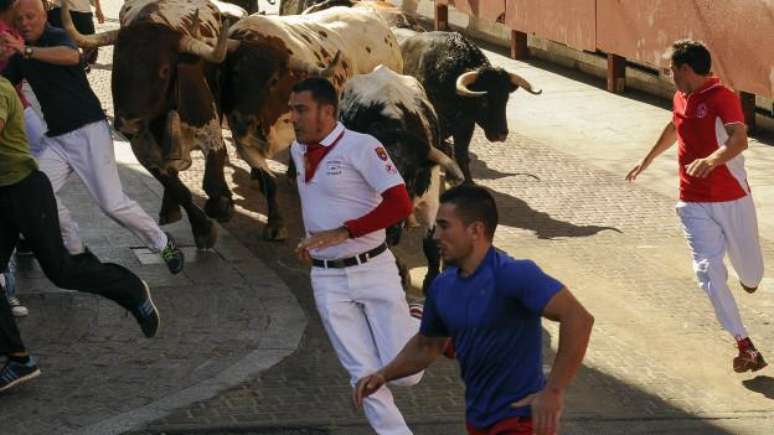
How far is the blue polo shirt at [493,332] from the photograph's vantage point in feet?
19.6

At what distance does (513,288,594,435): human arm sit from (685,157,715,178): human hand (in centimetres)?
393

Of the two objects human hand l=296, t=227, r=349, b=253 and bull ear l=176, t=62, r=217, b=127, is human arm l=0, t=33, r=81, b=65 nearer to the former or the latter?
bull ear l=176, t=62, r=217, b=127

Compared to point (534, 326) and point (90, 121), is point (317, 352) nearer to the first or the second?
point (90, 121)

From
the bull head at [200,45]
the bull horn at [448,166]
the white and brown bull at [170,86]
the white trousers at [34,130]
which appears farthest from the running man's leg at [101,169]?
the bull horn at [448,166]

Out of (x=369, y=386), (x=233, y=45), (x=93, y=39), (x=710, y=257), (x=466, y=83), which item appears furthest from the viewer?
(x=466, y=83)

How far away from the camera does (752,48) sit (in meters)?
16.2

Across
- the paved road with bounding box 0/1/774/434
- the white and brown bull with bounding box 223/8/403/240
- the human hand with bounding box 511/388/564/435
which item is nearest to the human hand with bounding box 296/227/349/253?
the paved road with bounding box 0/1/774/434

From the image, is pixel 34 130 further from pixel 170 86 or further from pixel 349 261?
pixel 349 261

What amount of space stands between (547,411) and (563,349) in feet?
0.72

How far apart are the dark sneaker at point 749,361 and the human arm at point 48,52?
4309mm

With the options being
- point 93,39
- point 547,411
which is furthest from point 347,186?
point 93,39

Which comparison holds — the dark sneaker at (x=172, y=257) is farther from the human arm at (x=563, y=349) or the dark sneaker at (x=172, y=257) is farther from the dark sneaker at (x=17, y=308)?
the human arm at (x=563, y=349)

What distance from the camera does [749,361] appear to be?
9.50m

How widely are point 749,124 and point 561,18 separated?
4210mm
